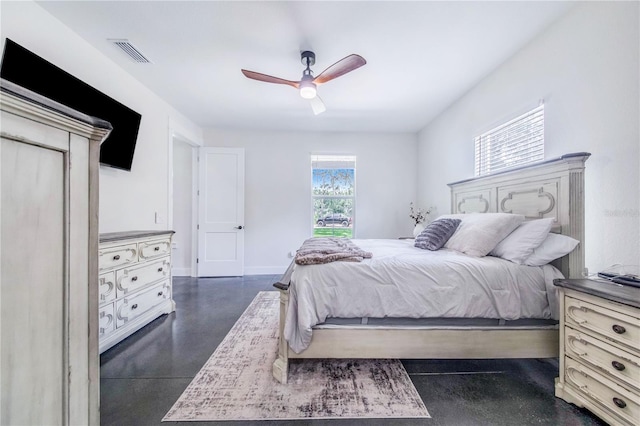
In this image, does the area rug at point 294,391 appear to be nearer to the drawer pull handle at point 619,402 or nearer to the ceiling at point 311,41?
the drawer pull handle at point 619,402

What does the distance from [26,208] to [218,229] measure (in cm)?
387

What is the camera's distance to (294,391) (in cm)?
157

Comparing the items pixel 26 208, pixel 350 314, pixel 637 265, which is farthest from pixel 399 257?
pixel 26 208

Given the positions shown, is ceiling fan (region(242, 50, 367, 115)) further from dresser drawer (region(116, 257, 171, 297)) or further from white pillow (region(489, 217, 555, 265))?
dresser drawer (region(116, 257, 171, 297))

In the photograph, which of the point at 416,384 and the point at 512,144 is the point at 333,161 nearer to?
the point at 512,144

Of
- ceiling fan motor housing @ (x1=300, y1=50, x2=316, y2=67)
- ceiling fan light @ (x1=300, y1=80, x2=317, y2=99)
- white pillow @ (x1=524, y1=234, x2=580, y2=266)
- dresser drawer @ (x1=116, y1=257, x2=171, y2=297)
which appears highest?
ceiling fan motor housing @ (x1=300, y1=50, x2=316, y2=67)

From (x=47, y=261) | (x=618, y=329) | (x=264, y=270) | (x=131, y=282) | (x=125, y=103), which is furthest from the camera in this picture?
(x=264, y=270)

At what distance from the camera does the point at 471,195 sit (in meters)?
2.86

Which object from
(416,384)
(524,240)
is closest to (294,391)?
(416,384)

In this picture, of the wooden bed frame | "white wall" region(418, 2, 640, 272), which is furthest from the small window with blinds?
the wooden bed frame

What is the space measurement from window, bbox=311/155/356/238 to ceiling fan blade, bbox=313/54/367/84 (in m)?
2.45

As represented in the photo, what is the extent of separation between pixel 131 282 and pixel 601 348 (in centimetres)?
330

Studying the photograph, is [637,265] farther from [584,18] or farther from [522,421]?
[584,18]

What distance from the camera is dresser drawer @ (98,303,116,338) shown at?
1.95 metres
